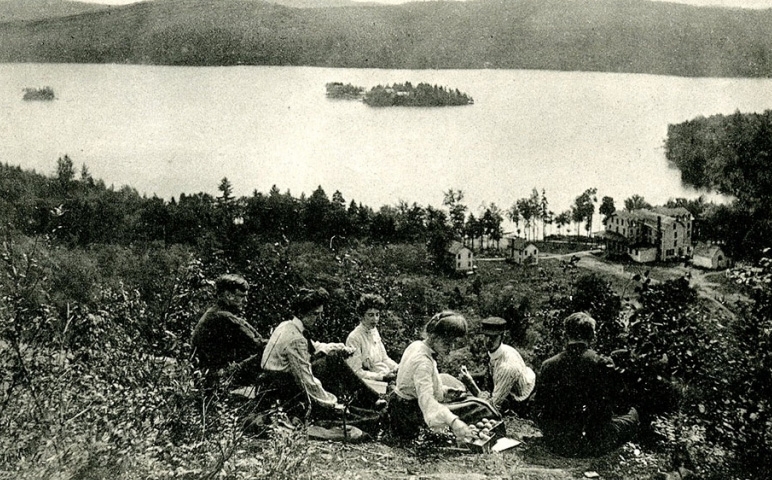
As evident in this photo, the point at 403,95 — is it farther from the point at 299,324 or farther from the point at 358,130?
the point at 299,324

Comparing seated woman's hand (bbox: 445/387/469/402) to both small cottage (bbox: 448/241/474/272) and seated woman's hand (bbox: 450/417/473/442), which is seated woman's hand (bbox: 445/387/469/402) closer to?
seated woman's hand (bbox: 450/417/473/442)

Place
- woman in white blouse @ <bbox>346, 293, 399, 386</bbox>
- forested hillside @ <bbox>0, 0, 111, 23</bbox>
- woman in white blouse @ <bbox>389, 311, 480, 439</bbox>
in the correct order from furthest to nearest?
1. forested hillside @ <bbox>0, 0, 111, 23</bbox>
2. woman in white blouse @ <bbox>346, 293, 399, 386</bbox>
3. woman in white blouse @ <bbox>389, 311, 480, 439</bbox>

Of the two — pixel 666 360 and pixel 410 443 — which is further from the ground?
pixel 666 360

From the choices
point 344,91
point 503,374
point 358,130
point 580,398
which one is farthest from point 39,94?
point 358,130

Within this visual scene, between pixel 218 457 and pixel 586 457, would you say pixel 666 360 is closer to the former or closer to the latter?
pixel 586 457

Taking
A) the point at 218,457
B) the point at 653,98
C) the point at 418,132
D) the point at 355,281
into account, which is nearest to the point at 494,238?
the point at 418,132

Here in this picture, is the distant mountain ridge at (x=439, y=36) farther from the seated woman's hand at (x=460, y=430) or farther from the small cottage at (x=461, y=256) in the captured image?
the seated woman's hand at (x=460, y=430)

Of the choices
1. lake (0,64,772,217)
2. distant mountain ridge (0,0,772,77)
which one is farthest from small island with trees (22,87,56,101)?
distant mountain ridge (0,0,772,77)
